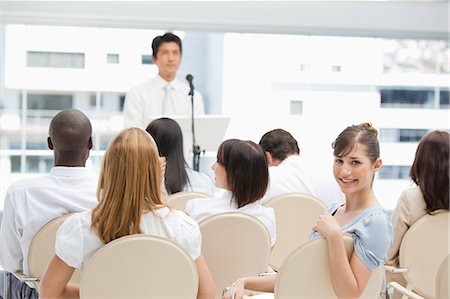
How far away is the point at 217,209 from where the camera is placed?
2980mm

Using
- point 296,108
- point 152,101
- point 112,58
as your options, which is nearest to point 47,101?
point 112,58

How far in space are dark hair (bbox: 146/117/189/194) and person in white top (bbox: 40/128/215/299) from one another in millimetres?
1621

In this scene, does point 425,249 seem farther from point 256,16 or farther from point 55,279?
point 256,16

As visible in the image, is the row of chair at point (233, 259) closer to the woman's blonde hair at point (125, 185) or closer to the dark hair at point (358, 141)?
the woman's blonde hair at point (125, 185)

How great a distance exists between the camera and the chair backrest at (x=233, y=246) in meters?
2.69

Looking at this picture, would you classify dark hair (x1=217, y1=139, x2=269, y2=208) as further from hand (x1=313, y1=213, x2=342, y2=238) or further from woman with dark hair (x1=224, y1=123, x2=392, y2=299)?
hand (x1=313, y1=213, x2=342, y2=238)

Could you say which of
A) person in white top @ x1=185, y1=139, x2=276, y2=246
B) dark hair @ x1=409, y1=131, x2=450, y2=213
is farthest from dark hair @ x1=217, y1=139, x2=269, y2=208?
dark hair @ x1=409, y1=131, x2=450, y2=213

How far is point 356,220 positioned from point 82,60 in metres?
6.12

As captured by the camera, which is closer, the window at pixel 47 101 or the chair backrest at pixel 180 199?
the chair backrest at pixel 180 199

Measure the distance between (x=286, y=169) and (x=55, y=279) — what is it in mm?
2142

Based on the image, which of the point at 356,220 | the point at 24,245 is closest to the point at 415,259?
the point at 356,220

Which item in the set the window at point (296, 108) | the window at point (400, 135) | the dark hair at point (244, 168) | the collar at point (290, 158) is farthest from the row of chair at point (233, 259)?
the window at point (400, 135)

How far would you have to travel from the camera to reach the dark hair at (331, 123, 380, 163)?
2.55m

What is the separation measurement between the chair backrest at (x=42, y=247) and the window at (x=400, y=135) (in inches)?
262
